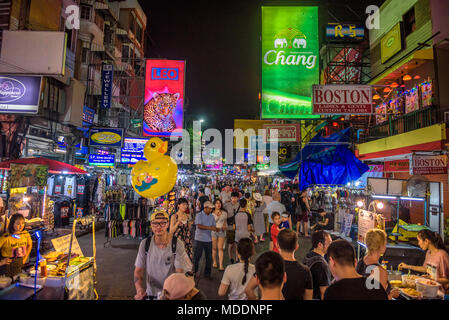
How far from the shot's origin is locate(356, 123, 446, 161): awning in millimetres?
9027

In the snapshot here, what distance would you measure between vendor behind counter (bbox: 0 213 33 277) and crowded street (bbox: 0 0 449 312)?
0.10 ft

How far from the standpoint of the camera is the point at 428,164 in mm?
7602

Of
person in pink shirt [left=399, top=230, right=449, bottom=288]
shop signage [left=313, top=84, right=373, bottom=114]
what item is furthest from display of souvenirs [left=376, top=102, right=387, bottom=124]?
person in pink shirt [left=399, top=230, right=449, bottom=288]

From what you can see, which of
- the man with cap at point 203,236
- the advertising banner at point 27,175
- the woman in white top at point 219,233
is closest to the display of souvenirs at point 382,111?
the woman in white top at point 219,233

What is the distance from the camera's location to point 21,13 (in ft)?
35.4

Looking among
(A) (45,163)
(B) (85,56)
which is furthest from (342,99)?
(B) (85,56)

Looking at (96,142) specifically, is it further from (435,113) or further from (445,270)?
(435,113)

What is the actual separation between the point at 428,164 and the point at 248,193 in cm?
706

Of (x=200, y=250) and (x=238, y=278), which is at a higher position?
(x=238, y=278)

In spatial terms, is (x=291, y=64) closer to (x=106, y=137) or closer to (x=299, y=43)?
(x=299, y=43)

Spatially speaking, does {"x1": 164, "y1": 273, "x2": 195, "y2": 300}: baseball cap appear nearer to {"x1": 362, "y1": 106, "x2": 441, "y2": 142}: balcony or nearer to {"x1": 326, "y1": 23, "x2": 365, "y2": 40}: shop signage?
{"x1": 362, "y1": 106, "x2": 441, "y2": 142}: balcony

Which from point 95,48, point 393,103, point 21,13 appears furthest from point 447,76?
point 95,48

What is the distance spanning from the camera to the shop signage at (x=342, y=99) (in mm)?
6574
